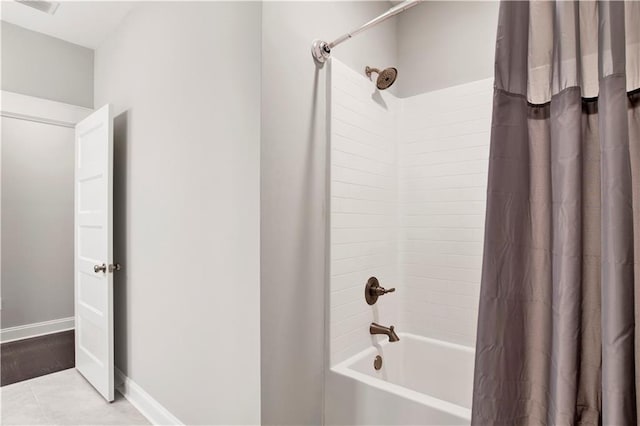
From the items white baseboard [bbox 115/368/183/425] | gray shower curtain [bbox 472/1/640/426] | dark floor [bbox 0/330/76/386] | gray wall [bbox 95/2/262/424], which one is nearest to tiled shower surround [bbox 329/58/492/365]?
gray wall [bbox 95/2/262/424]

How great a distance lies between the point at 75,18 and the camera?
8.52 ft

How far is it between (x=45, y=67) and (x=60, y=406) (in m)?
2.52

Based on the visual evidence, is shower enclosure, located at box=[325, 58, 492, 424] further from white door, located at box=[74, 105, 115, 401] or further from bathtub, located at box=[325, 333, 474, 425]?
white door, located at box=[74, 105, 115, 401]

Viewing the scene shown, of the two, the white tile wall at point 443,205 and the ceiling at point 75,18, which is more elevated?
the ceiling at point 75,18

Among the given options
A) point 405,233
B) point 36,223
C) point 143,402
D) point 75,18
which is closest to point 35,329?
point 36,223

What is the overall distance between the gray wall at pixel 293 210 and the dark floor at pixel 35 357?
236 cm

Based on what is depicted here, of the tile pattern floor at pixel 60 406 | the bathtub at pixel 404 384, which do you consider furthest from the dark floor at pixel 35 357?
the bathtub at pixel 404 384

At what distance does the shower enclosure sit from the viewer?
181cm

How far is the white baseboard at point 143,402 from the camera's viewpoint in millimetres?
2045

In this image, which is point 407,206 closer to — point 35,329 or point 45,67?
point 45,67

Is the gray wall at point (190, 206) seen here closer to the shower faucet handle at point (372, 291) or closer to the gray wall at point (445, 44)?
the shower faucet handle at point (372, 291)

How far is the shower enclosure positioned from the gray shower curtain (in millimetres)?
821

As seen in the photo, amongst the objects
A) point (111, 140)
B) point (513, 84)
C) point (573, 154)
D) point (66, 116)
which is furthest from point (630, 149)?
point (66, 116)

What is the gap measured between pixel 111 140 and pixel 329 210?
1.67 m
